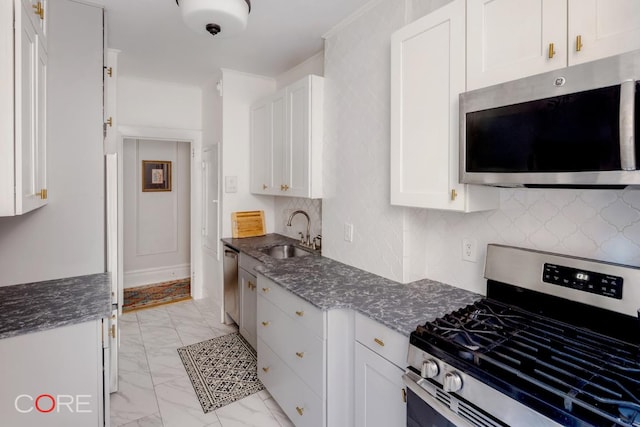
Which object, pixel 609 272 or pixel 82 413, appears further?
pixel 82 413

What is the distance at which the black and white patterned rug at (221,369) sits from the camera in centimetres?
235

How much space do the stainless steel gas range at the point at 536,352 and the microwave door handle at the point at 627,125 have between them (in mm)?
476

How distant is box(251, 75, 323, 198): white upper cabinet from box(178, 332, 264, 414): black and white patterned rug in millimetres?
1420

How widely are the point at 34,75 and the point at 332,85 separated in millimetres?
1721

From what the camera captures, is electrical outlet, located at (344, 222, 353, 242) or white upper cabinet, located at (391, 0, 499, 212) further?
electrical outlet, located at (344, 222, 353, 242)

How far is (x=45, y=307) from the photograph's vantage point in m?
1.67

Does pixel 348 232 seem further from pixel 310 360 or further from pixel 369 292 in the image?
pixel 310 360

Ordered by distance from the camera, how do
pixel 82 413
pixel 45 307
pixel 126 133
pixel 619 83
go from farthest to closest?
1. pixel 126 133
2. pixel 45 307
3. pixel 82 413
4. pixel 619 83

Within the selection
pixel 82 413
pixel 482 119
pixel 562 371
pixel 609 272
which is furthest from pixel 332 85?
pixel 82 413

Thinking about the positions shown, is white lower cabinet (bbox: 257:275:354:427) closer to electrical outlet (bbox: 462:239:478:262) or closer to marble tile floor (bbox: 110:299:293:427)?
marble tile floor (bbox: 110:299:293:427)

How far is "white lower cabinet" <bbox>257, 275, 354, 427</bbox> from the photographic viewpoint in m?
1.71

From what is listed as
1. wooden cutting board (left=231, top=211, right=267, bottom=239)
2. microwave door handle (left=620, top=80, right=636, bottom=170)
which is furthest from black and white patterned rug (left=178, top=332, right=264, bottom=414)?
microwave door handle (left=620, top=80, right=636, bottom=170)

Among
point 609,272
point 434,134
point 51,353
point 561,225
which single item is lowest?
point 51,353

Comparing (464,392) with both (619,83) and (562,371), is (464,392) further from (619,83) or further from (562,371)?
(619,83)
